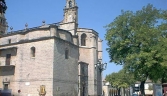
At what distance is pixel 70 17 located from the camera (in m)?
42.4

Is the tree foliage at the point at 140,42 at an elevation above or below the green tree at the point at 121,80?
above

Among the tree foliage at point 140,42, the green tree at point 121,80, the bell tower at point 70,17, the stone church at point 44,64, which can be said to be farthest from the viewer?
the green tree at point 121,80

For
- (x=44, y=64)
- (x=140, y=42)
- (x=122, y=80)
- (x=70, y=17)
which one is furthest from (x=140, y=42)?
(x=122, y=80)

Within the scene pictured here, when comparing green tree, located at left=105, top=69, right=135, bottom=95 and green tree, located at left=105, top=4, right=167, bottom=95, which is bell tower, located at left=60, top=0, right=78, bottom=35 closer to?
green tree, located at left=105, top=4, right=167, bottom=95

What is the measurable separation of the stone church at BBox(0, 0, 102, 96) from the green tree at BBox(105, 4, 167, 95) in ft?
22.9

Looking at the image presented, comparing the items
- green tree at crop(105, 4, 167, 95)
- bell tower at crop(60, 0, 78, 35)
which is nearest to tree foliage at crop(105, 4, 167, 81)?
green tree at crop(105, 4, 167, 95)

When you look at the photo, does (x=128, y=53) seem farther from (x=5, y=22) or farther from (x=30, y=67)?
(x=5, y=22)

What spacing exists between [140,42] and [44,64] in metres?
13.4

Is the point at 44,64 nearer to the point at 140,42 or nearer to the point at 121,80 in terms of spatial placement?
the point at 140,42

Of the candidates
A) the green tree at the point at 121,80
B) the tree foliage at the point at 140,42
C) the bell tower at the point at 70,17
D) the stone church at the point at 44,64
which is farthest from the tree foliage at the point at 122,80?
the tree foliage at the point at 140,42

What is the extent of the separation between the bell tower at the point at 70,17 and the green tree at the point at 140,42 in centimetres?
1012

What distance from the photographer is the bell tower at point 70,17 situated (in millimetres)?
40094

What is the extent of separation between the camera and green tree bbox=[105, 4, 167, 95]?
25.4 m

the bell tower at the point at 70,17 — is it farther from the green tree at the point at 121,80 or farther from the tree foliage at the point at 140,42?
the green tree at the point at 121,80
